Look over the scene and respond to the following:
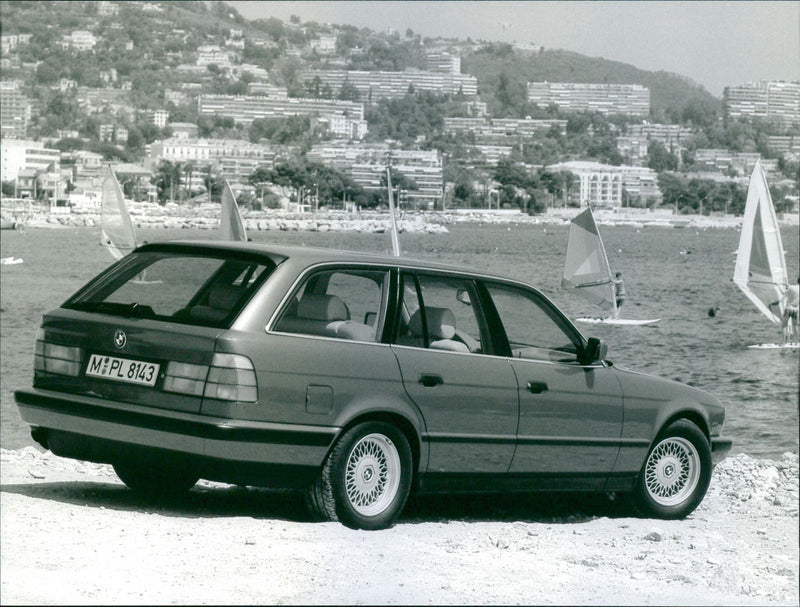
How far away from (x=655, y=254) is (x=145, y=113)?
2889 inches

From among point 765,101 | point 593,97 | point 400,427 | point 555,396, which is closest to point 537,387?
point 555,396

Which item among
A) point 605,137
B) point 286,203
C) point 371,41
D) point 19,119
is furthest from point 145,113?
point 286,203

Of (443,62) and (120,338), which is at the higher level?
(443,62)

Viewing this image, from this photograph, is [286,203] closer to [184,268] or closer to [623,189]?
[623,189]

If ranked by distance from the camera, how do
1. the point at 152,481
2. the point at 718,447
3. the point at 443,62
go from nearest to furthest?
the point at 152,481
the point at 718,447
the point at 443,62

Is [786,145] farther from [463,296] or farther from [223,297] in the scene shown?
[223,297]

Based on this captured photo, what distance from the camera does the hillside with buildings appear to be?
99.4 m

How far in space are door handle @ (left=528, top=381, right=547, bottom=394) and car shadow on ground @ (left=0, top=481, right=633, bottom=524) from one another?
94cm

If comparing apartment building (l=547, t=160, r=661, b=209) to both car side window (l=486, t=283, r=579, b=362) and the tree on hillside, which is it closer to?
the tree on hillside

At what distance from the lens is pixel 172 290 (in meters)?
7.26

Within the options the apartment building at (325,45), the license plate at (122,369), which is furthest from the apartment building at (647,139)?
the license plate at (122,369)

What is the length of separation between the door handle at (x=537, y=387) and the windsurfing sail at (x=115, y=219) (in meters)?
40.7

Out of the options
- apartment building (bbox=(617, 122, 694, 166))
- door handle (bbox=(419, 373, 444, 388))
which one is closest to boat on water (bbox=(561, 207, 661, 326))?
door handle (bbox=(419, 373, 444, 388))

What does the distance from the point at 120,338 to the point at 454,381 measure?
5.37ft
